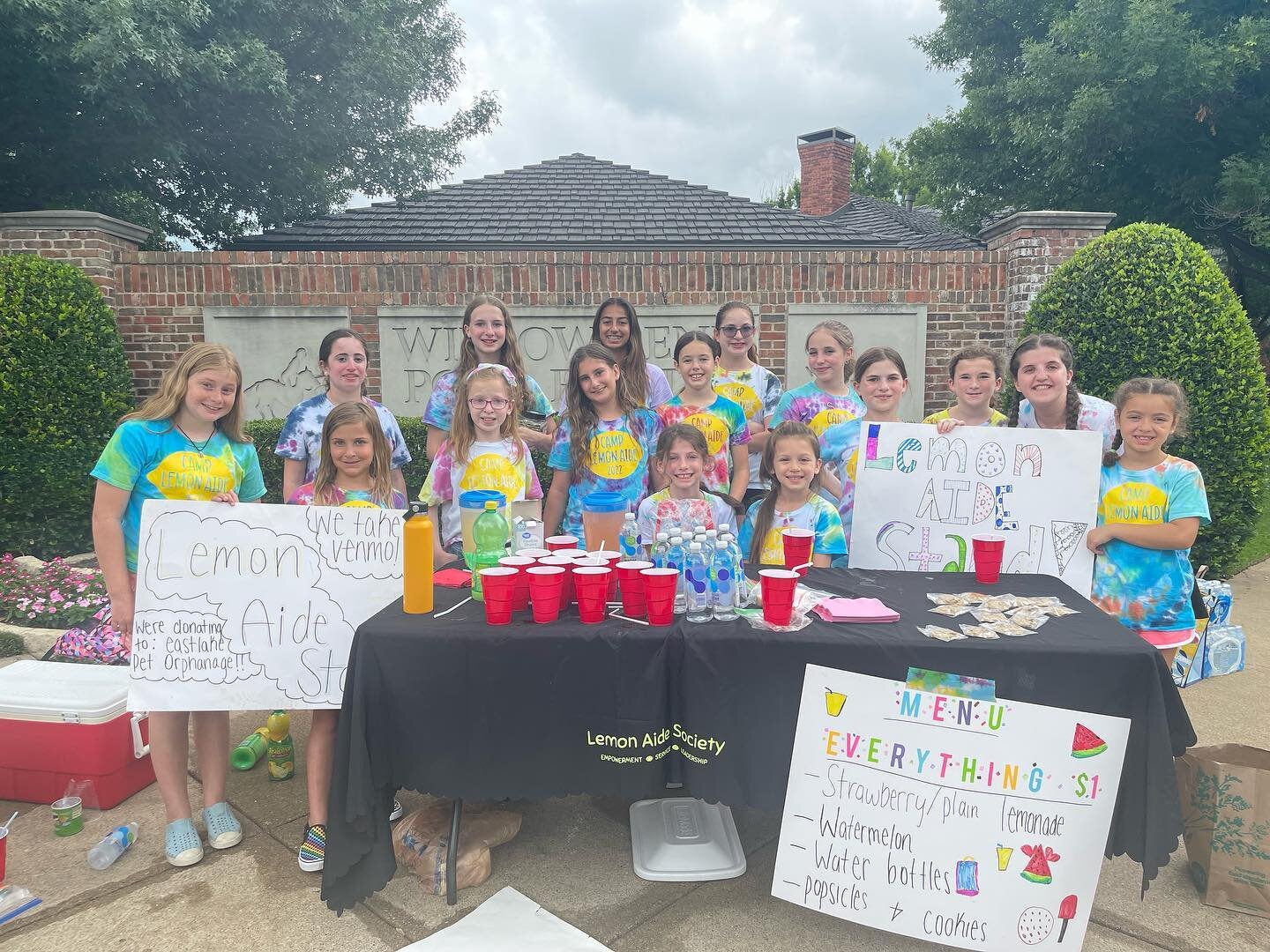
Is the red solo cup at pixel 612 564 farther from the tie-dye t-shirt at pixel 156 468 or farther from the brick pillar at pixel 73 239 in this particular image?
the brick pillar at pixel 73 239

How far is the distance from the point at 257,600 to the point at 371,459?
62 centimetres

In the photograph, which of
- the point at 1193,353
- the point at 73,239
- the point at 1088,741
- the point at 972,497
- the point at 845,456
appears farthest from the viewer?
the point at 73,239

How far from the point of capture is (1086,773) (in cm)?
205

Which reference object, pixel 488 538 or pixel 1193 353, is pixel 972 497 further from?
pixel 1193 353

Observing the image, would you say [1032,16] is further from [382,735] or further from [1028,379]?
[382,735]

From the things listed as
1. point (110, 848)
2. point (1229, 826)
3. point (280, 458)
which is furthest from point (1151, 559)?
point (280, 458)

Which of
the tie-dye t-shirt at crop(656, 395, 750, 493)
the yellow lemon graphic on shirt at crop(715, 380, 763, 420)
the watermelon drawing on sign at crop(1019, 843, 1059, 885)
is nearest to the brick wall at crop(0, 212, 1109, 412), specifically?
the yellow lemon graphic on shirt at crop(715, 380, 763, 420)

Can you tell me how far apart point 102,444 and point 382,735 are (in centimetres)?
546

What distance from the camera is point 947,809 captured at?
6.91 ft

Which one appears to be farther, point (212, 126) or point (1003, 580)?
point (212, 126)

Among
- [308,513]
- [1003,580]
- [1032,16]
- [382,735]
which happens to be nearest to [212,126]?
[308,513]

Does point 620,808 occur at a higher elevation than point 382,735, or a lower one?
lower

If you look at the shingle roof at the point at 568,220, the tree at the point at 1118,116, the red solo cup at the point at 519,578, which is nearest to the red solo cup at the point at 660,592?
the red solo cup at the point at 519,578

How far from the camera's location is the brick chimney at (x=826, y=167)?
62.3 ft
